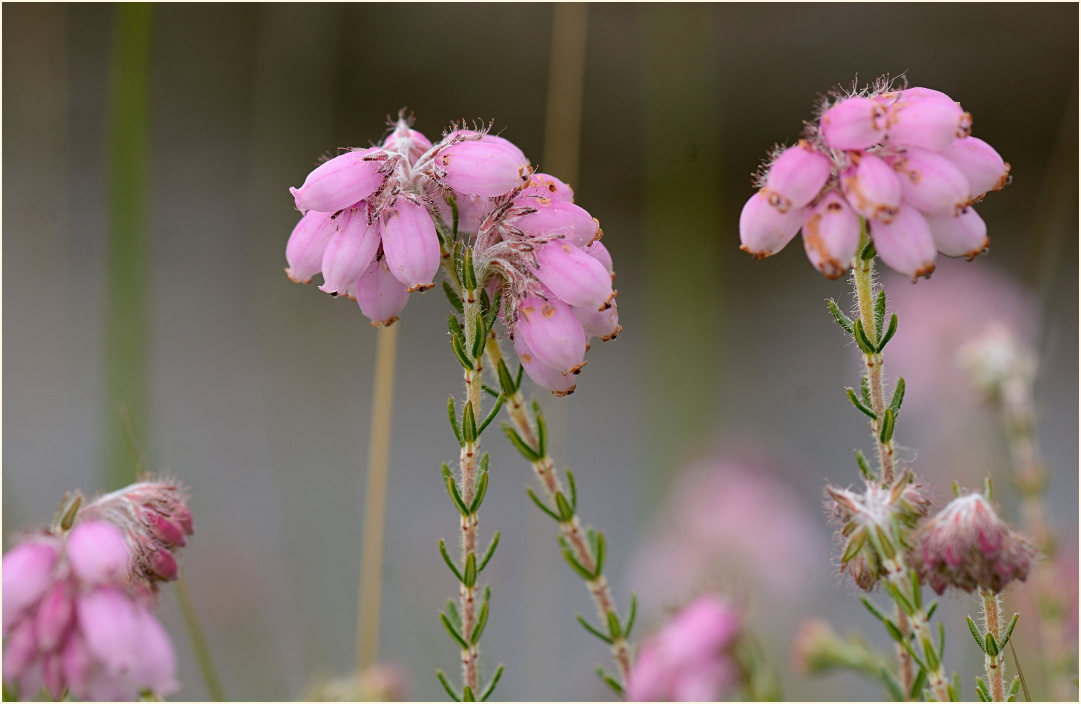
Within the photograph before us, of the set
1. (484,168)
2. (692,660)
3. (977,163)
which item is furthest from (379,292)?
(977,163)

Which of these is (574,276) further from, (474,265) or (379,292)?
(379,292)

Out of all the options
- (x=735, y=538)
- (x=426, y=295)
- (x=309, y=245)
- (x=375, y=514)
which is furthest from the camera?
(x=426, y=295)

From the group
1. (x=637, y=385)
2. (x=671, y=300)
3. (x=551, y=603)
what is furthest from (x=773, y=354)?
(x=551, y=603)

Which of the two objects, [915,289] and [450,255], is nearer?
[450,255]

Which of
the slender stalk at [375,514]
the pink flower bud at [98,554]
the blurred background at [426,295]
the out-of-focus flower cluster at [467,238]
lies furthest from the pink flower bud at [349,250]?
the blurred background at [426,295]

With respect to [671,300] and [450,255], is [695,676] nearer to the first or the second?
[450,255]

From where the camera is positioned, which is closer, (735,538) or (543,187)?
(543,187)

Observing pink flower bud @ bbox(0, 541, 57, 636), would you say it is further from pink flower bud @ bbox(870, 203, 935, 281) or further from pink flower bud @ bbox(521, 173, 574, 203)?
pink flower bud @ bbox(870, 203, 935, 281)

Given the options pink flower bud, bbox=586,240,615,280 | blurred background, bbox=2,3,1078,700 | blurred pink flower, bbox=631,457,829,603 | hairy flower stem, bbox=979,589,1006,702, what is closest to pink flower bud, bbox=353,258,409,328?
pink flower bud, bbox=586,240,615,280
